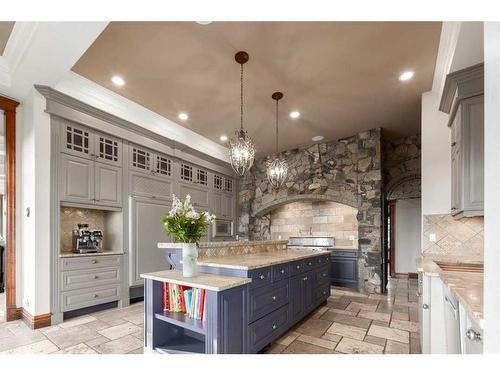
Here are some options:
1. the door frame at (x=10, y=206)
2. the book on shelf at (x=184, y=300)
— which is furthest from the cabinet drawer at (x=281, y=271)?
the door frame at (x=10, y=206)

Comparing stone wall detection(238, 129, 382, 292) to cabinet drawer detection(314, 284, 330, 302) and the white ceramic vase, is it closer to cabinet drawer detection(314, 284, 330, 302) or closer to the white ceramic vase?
cabinet drawer detection(314, 284, 330, 302)

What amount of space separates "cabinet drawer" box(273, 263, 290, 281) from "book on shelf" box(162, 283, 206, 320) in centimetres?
78

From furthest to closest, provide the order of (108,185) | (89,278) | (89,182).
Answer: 1. (108,185)
2. (89,182)
3. (89,278)

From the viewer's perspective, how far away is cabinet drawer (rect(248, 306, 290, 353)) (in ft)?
7.54

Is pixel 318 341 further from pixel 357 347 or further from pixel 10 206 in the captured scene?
pixel 10 206

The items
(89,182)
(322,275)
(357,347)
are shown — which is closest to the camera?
(357,347)

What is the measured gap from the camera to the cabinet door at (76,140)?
3.43 m

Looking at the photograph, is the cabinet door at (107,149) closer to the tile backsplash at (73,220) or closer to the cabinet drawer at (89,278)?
the tile backsplash at (73,220)

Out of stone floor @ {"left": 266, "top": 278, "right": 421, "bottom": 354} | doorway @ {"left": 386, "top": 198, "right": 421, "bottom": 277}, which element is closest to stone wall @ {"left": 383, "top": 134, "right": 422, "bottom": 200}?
doorway @ {"left": 386, "top": 198, "right": 421, "bottom": 277}

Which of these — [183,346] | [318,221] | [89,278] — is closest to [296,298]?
[183,346]

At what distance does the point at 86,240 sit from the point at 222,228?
310cm

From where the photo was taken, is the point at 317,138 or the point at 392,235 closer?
the point at 317,138

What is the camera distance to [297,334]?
3.01 m
